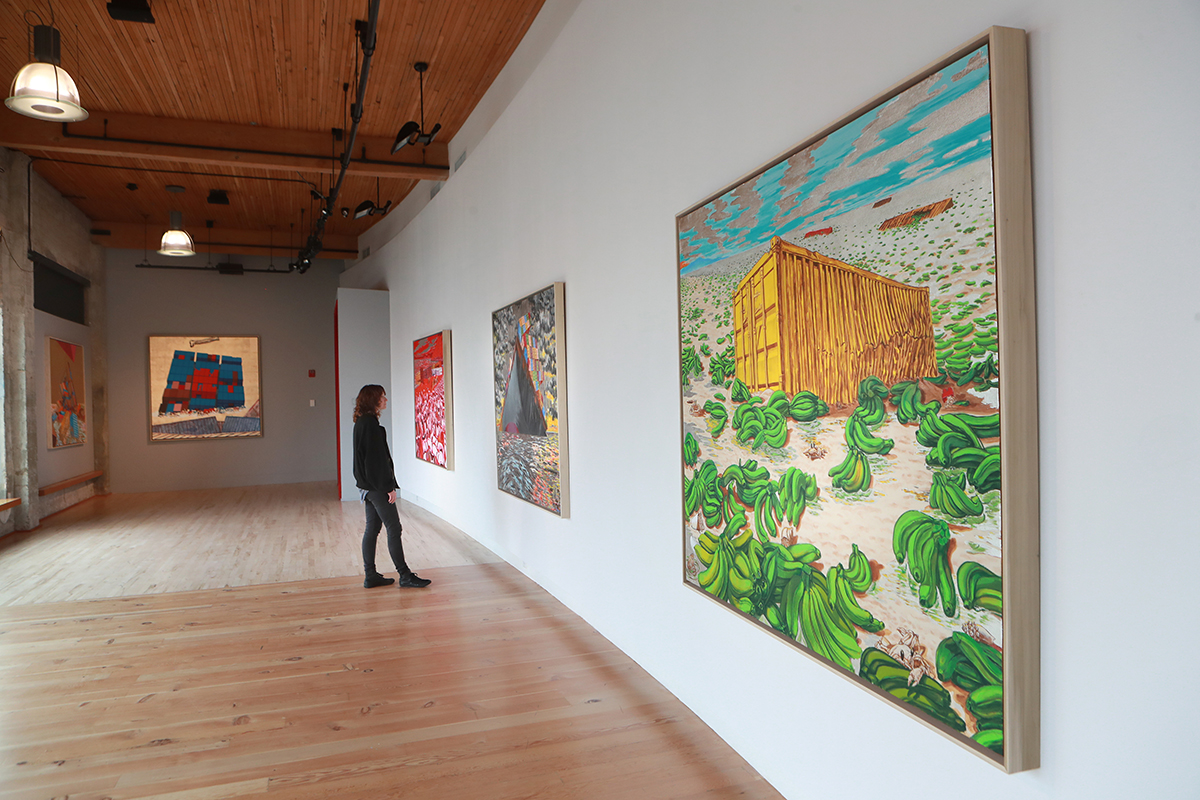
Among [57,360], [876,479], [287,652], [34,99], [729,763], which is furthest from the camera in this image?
[57,360]

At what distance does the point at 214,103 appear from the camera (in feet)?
22.8

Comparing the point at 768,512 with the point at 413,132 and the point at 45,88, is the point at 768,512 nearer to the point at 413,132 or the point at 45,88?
the point at 45,88

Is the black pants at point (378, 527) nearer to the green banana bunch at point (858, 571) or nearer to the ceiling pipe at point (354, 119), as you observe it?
the ceiling pipe at point (354, 119)

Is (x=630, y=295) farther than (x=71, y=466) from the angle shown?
No

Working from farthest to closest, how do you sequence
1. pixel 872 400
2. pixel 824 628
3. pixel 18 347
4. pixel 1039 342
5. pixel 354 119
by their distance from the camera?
1. pixel 18 347
2. pixel 354 119
3. pixel 824 628
4. pixel 872 400
5. pixel 1039 342

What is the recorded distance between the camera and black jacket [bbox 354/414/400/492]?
5492 millimetres

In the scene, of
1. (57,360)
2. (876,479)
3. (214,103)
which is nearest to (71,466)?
(57,360)

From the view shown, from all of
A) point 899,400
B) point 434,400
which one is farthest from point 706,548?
point 434,400

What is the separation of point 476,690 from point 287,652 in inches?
52.8

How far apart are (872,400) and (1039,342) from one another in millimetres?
475

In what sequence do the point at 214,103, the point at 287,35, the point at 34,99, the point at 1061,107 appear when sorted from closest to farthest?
the point at 1061,107
the point at 34,99
the point at 287,35
the point at 214,103

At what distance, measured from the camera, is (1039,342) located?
1640 mm

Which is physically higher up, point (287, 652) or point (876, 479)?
point (876, 479)

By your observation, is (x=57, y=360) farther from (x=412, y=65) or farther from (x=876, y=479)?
(x=876, y=479)
